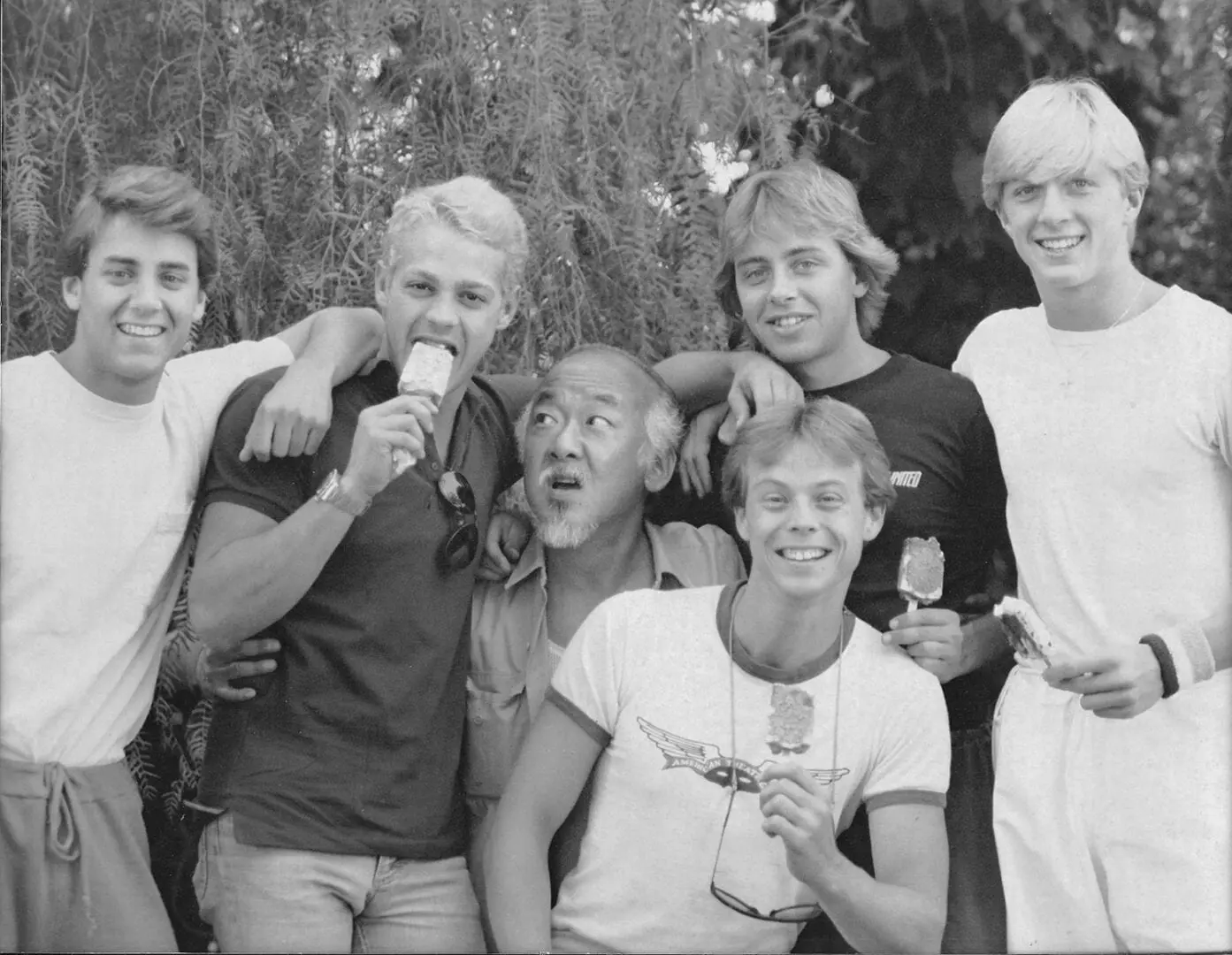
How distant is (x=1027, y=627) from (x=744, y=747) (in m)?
0.56

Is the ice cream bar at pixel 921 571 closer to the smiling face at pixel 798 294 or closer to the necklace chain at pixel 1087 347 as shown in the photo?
the necklace chain at pixel 1087 347

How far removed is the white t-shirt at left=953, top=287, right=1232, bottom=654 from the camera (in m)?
2.91

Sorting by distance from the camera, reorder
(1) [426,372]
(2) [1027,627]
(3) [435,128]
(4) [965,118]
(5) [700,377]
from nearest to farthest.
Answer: (2) [1027,627], (1) [426,372], (5) [700,377], (3) [435,128], (4) [965,118]

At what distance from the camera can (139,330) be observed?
9.57 ft

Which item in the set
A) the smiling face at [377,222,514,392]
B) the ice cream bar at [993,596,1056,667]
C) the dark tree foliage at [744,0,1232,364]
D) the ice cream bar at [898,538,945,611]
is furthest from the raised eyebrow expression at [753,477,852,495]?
the dark tree foliage at [744,0,1232,364]

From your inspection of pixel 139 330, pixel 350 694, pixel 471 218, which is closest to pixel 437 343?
pixel 471 218

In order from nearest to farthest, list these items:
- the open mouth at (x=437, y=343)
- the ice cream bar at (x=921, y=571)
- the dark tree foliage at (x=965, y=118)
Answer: the ice cream bar at (x=921, y=571)
the open mouth at (x=437, y=343)
the dark tree foliage at (x=965, y=118)

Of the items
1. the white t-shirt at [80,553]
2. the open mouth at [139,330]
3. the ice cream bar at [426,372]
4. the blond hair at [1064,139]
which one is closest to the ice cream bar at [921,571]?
the blond hair at [1064,139]

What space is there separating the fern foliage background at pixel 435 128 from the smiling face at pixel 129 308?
0.43 metres

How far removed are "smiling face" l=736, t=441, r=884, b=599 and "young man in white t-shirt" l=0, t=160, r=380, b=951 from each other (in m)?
0.87

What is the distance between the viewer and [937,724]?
2871 millimetres

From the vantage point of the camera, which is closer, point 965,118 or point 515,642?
point 515,642

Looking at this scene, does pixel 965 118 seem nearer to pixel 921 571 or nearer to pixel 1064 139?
pixel 1064 139

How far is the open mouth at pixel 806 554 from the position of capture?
284cm
